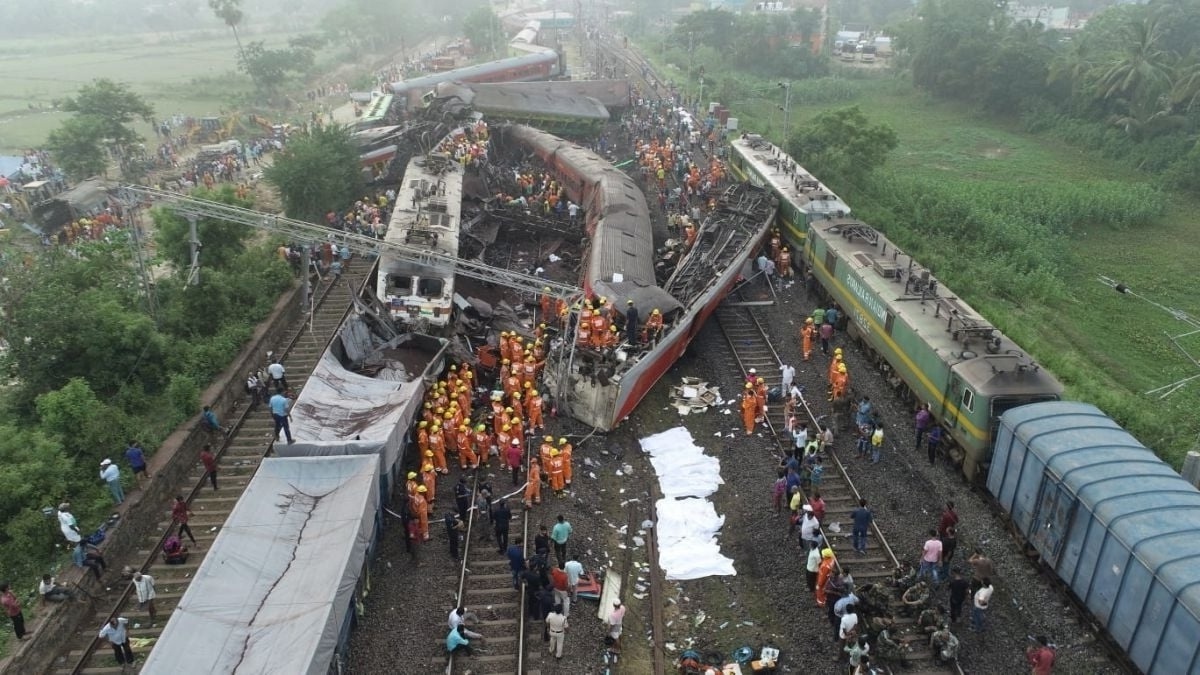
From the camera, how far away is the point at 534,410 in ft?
55.4

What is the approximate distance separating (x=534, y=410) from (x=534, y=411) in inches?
1.1

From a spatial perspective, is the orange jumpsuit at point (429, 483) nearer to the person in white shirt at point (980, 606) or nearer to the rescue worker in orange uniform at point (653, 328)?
the rescue worker in orange uniform at point (653, 328)

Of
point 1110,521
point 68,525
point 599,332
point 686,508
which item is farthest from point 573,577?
point 68,525

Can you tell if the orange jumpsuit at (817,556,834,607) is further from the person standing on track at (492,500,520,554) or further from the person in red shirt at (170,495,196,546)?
the person in red shirt at (170,495,196,546)

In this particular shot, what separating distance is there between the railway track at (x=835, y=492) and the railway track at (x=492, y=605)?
5393mm

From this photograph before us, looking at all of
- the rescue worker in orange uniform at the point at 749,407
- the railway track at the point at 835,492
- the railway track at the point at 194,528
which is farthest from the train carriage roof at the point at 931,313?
the railway track at the point at 194,528

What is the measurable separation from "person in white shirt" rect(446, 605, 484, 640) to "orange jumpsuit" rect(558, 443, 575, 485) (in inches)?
141

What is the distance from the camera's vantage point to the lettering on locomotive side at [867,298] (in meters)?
18.9

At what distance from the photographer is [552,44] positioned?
8831 centimetres

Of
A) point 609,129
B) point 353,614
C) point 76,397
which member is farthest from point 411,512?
point 609,129

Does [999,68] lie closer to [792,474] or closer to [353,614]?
[792,474]

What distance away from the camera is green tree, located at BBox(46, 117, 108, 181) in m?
36.2

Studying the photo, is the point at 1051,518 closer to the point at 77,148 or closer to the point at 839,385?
the point at 839,385

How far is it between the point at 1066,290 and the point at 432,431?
865 inches
